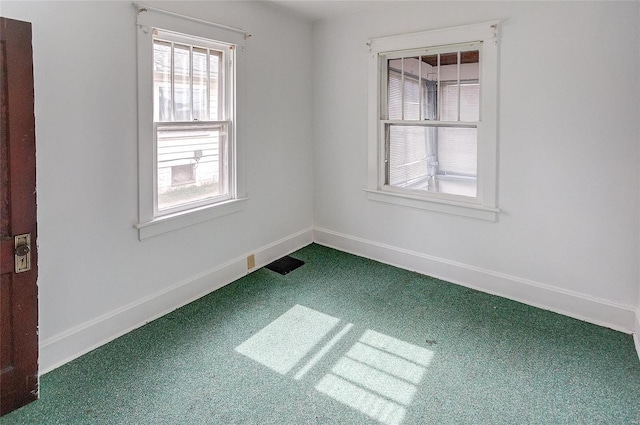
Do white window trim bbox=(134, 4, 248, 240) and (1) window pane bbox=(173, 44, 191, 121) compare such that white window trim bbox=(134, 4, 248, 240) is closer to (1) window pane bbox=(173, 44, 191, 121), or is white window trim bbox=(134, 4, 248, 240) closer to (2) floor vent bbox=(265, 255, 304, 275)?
(1) window pane bbox=(173, 44, 191, 121)

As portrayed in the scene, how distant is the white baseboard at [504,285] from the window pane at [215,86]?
186 cm

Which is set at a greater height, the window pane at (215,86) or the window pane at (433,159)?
the window pane at (215,86)

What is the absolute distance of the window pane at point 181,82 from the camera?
115 inches

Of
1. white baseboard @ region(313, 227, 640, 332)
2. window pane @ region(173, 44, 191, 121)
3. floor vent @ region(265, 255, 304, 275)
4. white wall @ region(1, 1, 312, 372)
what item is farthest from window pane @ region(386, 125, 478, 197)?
window pane @ region(173, 44, 191, 121)

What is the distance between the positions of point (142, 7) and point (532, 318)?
3.48 meters

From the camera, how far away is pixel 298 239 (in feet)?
14.4

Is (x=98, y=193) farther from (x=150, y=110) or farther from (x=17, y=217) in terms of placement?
(x=150, y=110)

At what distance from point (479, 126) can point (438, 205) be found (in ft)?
2.50

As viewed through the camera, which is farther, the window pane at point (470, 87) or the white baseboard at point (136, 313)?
the window pane at point (470, 87)

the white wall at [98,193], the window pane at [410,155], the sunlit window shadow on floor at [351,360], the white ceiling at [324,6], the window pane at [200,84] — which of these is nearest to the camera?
the sunlit window shadow on floor at [351,360]

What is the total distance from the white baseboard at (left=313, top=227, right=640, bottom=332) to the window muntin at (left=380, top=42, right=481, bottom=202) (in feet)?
2.06

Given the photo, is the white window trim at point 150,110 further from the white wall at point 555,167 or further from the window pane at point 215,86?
the white wall at point 555,167

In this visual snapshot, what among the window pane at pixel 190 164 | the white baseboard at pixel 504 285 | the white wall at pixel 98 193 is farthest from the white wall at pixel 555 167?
the white wall at pixel 98 193

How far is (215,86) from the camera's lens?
3.27 m
